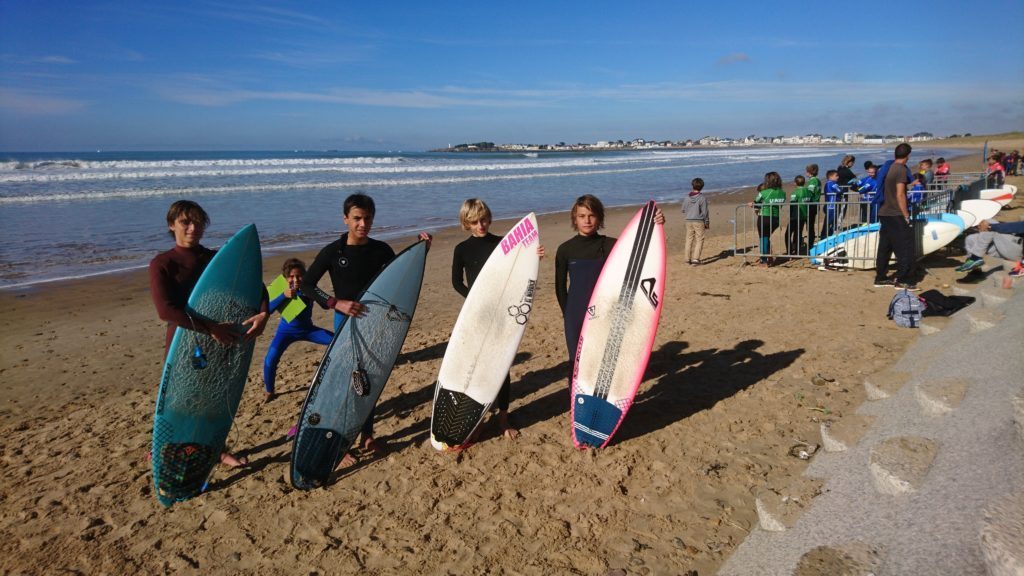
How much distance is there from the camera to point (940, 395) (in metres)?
3.72

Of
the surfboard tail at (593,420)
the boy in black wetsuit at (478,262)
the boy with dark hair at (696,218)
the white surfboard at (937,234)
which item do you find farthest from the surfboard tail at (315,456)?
the white surfboard at (937,234)

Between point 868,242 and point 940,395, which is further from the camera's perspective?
point 868,242

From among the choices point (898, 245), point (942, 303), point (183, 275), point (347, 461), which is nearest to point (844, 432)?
point (347, 461)

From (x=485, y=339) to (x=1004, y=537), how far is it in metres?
2.88

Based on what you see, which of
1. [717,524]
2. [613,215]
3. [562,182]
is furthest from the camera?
[562,182]

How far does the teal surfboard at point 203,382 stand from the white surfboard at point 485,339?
1.31m

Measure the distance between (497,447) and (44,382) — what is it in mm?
4550

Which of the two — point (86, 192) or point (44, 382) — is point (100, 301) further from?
point (86, 192)

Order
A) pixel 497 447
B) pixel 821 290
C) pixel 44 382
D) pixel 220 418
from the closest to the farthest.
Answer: pixel 220 418, pixel 497 447, pixel 44 382, pixel 821 290

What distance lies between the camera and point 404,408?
485 centimetres

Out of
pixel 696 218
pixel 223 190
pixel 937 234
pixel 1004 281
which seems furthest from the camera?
pixel 223 190

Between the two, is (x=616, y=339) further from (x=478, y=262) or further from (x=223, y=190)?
(x=223, y=190)

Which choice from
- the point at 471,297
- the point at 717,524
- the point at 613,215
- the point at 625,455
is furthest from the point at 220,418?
the point at 613,215

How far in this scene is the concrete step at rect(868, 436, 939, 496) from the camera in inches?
111
